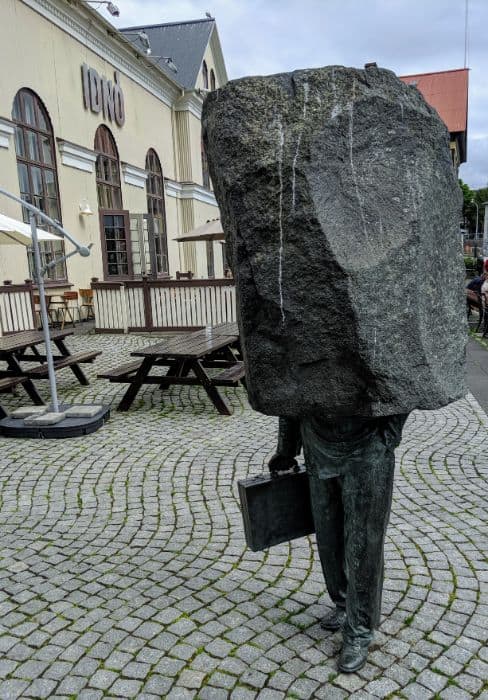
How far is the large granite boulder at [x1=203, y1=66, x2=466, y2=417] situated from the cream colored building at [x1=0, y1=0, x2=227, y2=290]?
12.1 metres

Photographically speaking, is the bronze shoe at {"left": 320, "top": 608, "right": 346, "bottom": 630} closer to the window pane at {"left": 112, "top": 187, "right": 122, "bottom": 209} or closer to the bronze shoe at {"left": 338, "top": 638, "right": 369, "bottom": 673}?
the bronze shoe at {"left": 338, "top": 638, "right": 369, "bottom": 673}

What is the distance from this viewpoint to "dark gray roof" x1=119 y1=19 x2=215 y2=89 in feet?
83.3

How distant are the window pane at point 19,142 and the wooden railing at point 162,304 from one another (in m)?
3.72

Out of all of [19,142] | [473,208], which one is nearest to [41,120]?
[19,142]

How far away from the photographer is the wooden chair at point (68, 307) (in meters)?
14.8

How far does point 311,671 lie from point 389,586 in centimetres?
78

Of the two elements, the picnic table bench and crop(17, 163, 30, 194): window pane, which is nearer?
the picnic table bench

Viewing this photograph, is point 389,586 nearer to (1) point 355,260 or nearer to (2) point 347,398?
(2) point 347,398

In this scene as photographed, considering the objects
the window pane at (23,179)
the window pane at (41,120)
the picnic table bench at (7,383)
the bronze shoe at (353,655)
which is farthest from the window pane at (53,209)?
the bronze shoe at (353,655)

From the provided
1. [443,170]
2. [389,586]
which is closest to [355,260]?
[443,170]

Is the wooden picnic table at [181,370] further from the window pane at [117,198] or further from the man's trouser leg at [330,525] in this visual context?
the window pane at [117,198]

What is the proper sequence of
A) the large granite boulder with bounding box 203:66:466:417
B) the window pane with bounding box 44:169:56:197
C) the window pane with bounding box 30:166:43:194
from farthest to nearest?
the window pane with bounding box 44:169:56:197
the window pane with bounding box 30:166:43:194
the large granite boulder with bounding box 203:66:466:417

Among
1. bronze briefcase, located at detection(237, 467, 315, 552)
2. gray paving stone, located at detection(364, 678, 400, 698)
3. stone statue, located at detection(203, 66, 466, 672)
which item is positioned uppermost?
stone statue, located at detection(203, 66, 466, 672)

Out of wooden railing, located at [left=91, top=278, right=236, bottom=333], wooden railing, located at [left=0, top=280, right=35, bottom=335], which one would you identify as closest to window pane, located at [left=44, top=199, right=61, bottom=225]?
wooden railing, located at [left=91, top=278, right=236, bottom=333]
